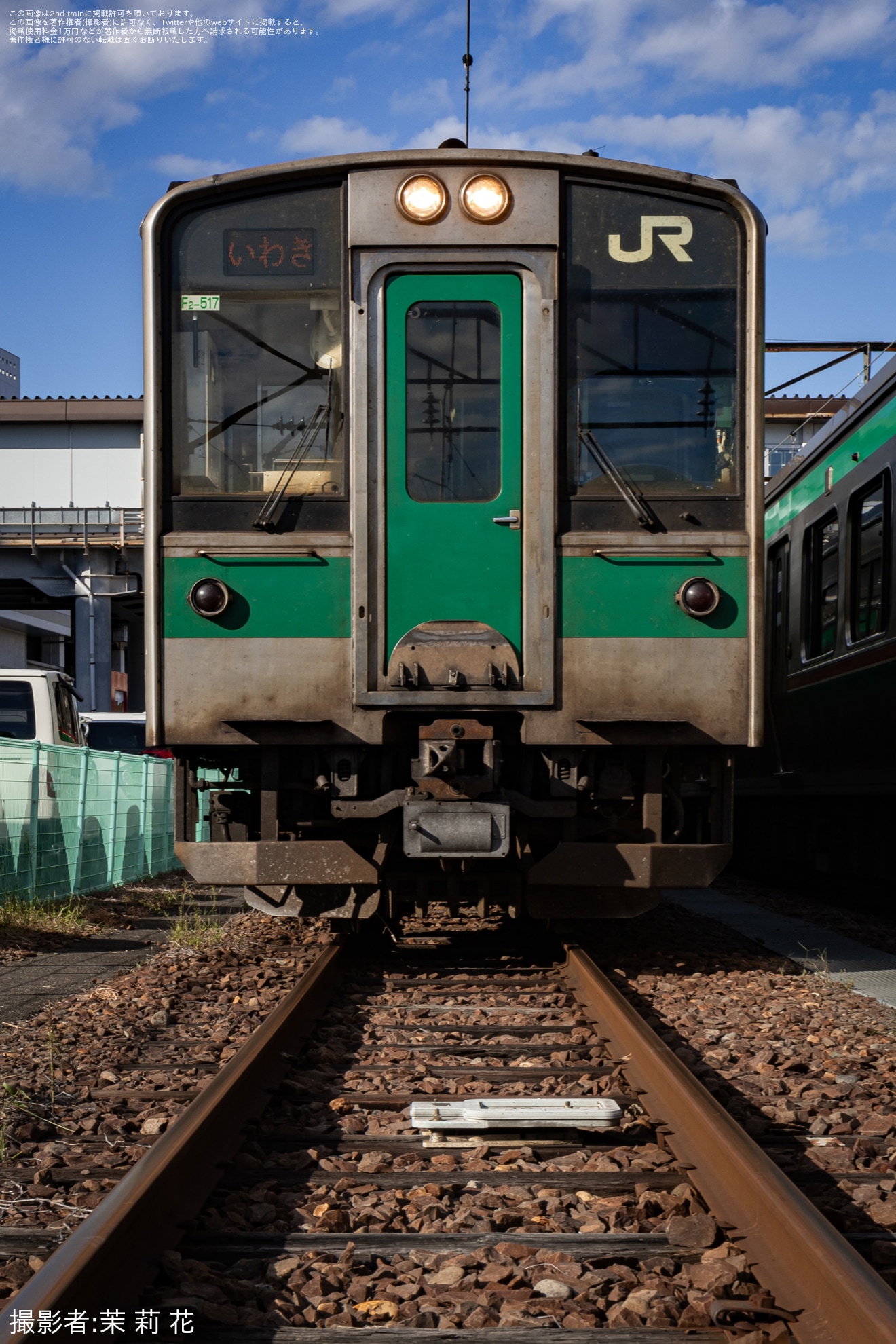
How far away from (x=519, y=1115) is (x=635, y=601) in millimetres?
3186

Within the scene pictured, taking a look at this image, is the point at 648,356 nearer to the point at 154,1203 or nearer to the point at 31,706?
the point at 154,1203

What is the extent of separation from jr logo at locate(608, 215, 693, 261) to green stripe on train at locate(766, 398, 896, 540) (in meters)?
3.10

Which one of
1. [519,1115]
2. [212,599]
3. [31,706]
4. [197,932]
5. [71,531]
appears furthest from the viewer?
[71,531]

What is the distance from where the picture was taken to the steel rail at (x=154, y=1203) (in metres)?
2.52

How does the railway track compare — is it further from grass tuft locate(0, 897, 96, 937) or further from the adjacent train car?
the adjacent train car

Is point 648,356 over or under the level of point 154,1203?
over

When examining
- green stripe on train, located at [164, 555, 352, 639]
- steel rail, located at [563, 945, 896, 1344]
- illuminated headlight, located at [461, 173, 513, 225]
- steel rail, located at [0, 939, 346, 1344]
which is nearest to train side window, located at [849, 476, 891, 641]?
illuminated headlight, located at [461, 173, 513, 225]

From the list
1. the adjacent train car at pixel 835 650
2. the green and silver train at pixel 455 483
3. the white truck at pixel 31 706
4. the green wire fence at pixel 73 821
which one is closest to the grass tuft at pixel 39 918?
the green wire fence at pixel 73 821

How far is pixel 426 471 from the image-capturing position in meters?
6.61

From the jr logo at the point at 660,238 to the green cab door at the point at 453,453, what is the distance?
534mm

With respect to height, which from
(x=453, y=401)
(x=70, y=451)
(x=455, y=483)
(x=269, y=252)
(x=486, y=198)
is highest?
(x=70, y=451)

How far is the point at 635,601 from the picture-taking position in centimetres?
657

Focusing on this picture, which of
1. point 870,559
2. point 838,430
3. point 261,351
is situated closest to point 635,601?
point 261,351

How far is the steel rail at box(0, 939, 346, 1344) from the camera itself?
2516 mm
